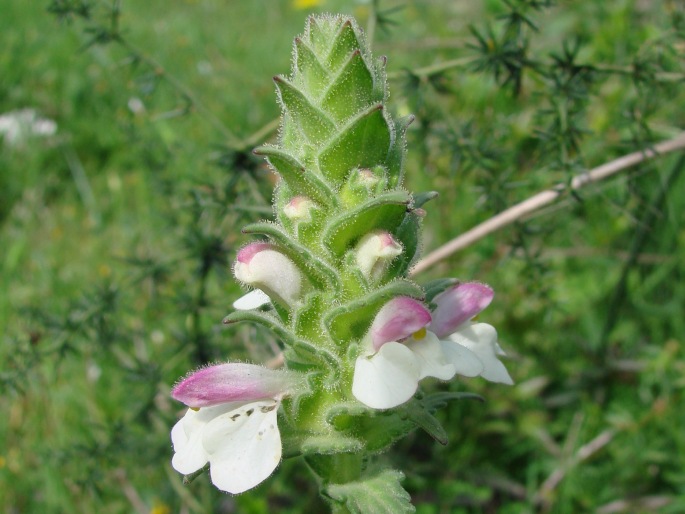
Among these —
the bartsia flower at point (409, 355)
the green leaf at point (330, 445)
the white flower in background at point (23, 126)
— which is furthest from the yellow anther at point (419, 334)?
the white flower in background at point (23, 126)

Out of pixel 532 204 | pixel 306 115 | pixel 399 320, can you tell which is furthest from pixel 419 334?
pixel 532 204

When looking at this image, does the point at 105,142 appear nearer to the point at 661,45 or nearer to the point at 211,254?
the point at 211,254

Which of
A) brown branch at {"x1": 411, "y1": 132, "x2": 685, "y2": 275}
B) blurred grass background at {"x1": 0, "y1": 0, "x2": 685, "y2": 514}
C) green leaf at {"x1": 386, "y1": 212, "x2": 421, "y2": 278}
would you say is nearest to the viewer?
green leaf at {"x1": 386, "y1": 212, "x2": 421, "y2": 278}

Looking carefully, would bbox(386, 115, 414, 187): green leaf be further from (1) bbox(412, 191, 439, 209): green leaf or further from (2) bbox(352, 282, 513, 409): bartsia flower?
(2) bbox(352, 282, 513, 409): bartsia flower

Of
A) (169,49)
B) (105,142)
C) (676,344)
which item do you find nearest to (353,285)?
(676,344)

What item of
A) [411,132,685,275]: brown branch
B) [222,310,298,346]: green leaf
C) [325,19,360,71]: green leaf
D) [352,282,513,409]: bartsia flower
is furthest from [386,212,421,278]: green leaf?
[411,132,685,275]: brown branch
